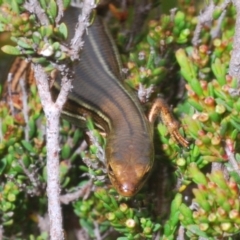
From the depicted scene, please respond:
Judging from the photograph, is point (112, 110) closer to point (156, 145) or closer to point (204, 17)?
point (156, 145)

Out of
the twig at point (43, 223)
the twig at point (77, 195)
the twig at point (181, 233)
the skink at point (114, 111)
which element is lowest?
the twig at point (181, 233)

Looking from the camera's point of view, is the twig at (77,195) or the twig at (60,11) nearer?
the twig at (60,11)

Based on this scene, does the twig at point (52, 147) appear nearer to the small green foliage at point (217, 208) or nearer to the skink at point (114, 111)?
the skink at point (114, 111)

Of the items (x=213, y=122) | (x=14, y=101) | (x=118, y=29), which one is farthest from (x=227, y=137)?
(x=118, y=29)

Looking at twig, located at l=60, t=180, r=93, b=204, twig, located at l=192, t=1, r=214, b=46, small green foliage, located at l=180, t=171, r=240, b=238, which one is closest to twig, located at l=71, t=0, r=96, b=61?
small green foliage, located at l=180, t=171, r=240, b=238

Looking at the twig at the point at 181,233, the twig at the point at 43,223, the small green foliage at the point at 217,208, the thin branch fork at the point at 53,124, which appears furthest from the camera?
the twig at the point at 43,223

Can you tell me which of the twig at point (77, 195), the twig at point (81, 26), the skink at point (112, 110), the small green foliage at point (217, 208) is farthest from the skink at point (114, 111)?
the small green foliage at point (217, 208)

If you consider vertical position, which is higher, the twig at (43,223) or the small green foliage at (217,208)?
the twig at (43,223)

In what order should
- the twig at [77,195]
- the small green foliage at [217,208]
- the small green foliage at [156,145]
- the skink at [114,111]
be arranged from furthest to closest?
the twig at [77,195] → the skink at [114,111] → the small green foliage at [156,145] → the small green foliage at [217,208]

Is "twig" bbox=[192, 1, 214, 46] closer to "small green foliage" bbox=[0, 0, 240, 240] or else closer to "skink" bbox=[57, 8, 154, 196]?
"small green foliage" bbox=[0, 0, 240, 240]
